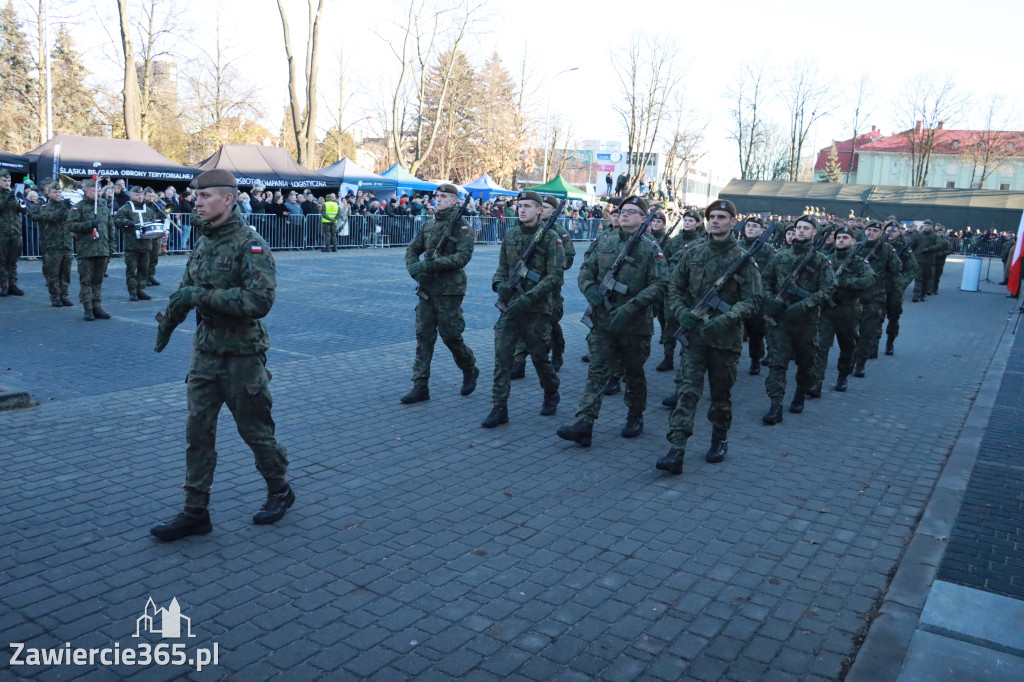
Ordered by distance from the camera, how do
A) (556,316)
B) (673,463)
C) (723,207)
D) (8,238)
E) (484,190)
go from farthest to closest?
(484,190), (8,238), (556,316), (723,207), (673,463)

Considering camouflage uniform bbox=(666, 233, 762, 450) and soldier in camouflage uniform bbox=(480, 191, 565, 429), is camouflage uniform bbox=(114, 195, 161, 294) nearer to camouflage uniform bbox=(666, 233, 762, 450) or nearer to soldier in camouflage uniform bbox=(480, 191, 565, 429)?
soldier in camouflage uniform bbox=(480, 191, 565, 429)

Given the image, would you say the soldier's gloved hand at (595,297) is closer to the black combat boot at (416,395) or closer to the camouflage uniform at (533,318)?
the camouflage uniform at (533,318)

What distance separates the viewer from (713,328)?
6.08 m

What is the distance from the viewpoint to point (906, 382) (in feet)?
35.0

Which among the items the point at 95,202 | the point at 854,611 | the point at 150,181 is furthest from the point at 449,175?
the point at 854,611

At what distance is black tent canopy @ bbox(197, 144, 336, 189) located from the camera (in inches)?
990

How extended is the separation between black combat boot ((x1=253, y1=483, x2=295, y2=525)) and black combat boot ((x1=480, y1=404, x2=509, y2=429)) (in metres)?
2.48

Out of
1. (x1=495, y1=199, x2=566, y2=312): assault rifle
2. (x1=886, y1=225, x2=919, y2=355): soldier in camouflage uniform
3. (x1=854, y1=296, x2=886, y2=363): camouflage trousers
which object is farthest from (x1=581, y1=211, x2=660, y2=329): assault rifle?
(x1=886, y1=225, x2=919, y2=355): soldier in camouflage uniform

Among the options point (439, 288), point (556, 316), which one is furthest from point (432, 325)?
point (556, 316)

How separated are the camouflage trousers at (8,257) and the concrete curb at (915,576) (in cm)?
1343

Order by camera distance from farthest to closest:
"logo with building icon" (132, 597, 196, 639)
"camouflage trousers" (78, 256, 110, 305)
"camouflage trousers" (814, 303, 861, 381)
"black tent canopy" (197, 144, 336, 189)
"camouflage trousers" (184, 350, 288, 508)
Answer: "black tent canopy" (197, 144, 336, 189), "camouflage trousers" (78, 256, 110, 305), "camouflage trousers" (814, 303, 861, 381), "camouflage trousers" (184, 350, 288, 508), "logo with building icon" (132, 597, 196, 639)

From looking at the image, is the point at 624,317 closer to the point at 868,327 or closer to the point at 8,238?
the point at 868,327

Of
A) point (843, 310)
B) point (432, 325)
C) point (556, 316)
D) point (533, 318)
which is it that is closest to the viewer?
point (533, 318)

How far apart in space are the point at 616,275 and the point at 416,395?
2.31 metres
